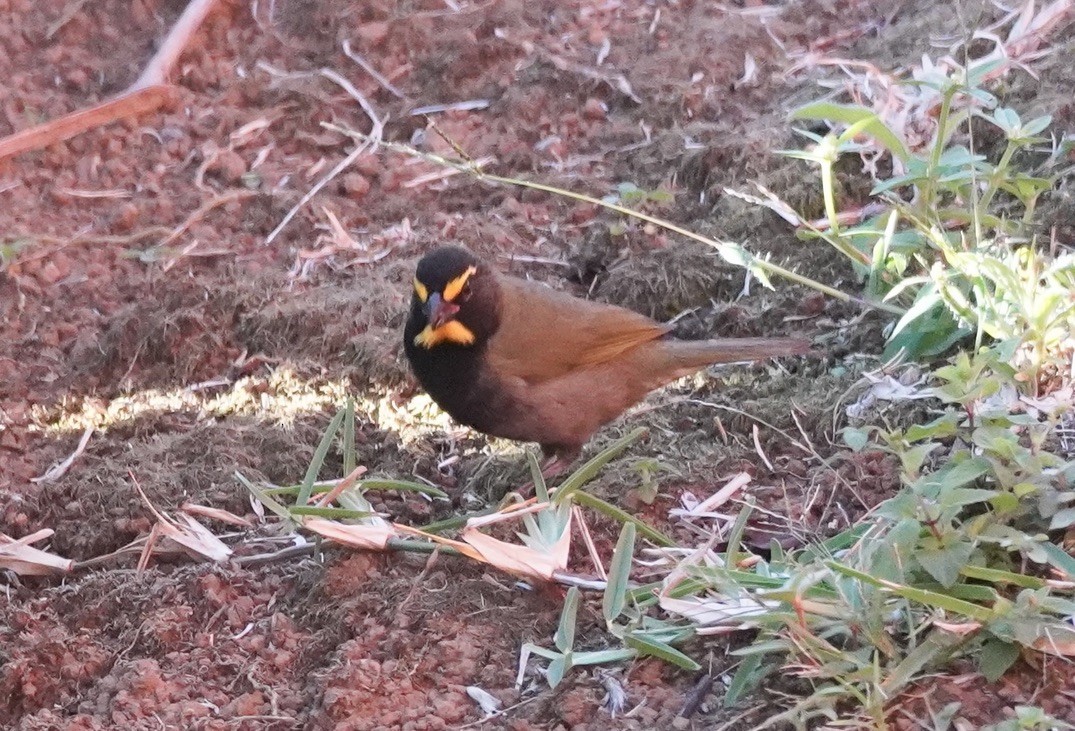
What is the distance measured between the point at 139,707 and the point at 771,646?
1528mm

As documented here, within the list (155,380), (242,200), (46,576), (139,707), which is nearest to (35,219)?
(242,200)

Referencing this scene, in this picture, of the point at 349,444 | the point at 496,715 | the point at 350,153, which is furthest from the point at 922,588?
the point at 350,153

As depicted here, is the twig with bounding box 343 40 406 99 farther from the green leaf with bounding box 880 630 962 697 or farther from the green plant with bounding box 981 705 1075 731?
the green plant with bounding box 981 705 1075 731

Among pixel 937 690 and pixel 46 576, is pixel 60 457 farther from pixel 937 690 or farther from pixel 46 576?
pixel 937 690

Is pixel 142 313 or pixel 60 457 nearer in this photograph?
pixel 60 457

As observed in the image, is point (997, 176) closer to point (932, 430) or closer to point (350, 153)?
point (932, 430)

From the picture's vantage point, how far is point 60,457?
13.9 ft

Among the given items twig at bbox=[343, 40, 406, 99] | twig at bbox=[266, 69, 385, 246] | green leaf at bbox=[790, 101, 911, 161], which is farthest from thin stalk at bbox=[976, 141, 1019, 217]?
twig at bbox=[343, 40, 406, 99]

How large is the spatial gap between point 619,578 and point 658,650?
220 mm

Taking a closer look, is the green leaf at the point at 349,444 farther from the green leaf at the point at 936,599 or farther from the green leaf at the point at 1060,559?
the green leaf at the point at 1060,559

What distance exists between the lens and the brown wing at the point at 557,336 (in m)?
4.21

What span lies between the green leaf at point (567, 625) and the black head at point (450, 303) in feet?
4.02

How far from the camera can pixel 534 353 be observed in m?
4.23

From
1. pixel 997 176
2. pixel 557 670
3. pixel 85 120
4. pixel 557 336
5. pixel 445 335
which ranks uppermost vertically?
pixel 997 176
